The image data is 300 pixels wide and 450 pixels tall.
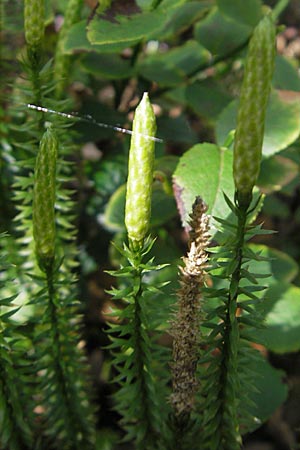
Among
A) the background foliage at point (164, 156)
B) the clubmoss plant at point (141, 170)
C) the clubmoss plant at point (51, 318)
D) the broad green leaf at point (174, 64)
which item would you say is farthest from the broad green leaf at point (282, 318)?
the broad green leaf at point (174, 64)

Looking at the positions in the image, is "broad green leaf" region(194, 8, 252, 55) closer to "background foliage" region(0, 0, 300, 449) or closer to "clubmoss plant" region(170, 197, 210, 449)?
"background foliage" region(0, 0, 300, 449)

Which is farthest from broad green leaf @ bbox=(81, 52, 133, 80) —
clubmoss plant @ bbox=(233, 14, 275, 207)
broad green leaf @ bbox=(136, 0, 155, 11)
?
clubmoss plant @ bbox=(233, 14, 275, 207)

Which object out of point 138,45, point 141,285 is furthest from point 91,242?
point 141,285

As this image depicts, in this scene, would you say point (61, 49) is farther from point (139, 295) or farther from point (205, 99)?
point (139, 295)

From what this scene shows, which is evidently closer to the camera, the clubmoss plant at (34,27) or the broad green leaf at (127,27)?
the clubmoss plant at (34,27)

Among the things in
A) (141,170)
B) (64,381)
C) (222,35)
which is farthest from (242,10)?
(64,381)

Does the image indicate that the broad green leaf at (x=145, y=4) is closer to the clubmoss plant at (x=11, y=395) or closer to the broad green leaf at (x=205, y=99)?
the broad green leaf at (x=205, y=99)
